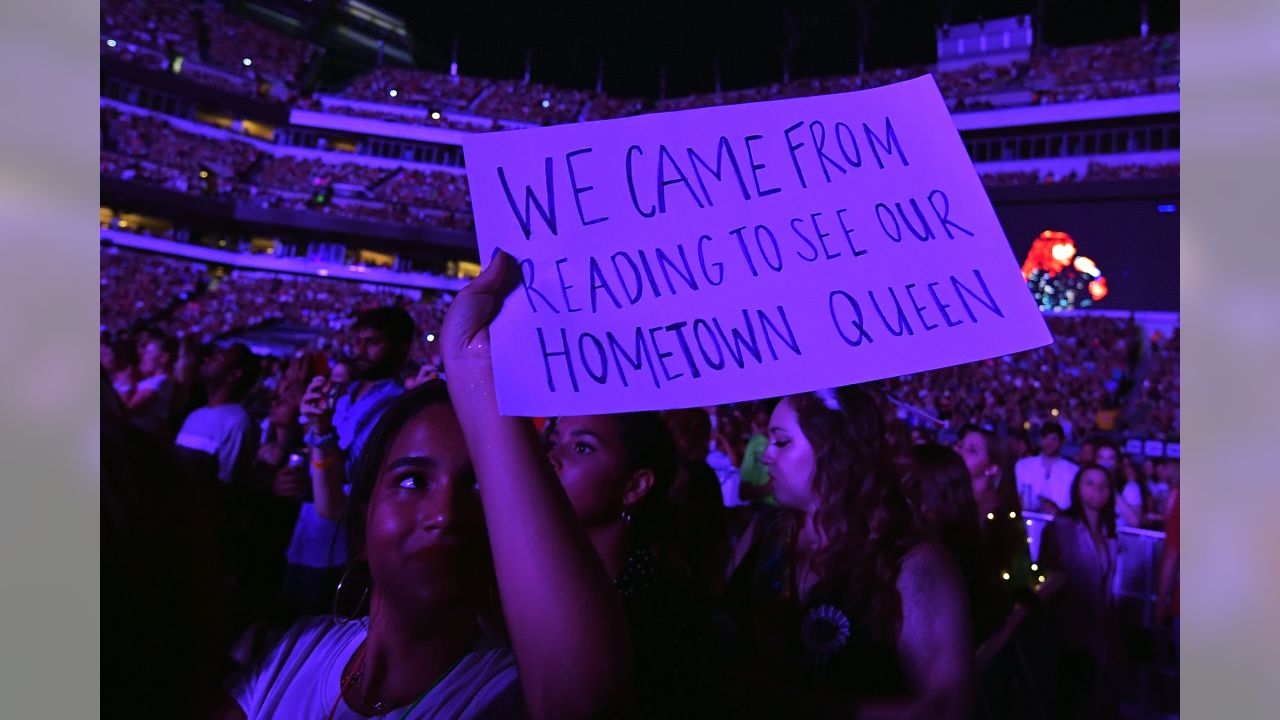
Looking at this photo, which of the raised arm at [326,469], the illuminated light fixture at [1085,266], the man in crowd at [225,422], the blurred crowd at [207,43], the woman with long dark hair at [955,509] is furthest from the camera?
the blurred crowd at [207,43]

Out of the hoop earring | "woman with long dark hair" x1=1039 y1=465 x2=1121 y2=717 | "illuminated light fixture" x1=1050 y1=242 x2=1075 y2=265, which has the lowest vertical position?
"woman with long dark hair" x1=1039 y1=465 x2=1121 y2=717

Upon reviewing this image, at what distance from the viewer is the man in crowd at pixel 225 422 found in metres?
2.98

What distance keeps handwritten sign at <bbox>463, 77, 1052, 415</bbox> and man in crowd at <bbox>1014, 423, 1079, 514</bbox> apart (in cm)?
440

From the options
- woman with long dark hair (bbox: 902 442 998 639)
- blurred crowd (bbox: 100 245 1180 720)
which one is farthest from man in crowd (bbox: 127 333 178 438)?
woman with long dark hair (bbox: 902 442 998 639)

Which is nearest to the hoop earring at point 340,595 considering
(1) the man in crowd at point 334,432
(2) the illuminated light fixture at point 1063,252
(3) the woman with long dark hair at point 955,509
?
(1) the man in crowd at point 334,432

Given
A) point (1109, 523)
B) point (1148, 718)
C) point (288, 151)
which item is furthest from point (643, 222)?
point (288, 151)

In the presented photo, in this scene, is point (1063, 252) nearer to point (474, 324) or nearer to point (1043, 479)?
point (1043, 479)

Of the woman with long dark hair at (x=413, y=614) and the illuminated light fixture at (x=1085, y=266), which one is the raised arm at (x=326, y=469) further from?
the illuminated light fixture at (x=1085, y=266)

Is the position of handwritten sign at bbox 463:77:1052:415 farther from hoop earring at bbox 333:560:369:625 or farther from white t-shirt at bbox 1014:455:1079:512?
white t-shirt at bbox 1014:455:1079:512

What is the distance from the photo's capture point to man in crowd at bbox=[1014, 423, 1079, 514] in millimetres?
5258

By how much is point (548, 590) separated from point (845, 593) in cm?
75

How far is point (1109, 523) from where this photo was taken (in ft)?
12.8

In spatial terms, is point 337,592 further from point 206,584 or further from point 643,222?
point 643,222

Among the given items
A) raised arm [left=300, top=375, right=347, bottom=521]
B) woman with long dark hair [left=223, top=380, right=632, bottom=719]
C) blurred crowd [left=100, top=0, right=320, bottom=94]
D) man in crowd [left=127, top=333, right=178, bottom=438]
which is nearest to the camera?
woman with long dark hair [left=223, top=380, right=632, bottom=719]
